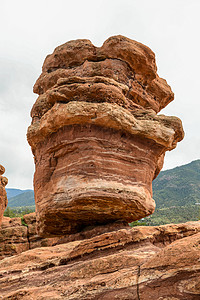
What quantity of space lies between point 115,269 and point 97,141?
491 centimetres

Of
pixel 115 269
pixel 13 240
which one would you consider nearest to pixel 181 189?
pixel 13 240

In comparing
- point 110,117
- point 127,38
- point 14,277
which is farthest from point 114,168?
point 127,38

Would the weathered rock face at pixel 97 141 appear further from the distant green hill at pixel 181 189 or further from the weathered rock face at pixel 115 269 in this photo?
the distant green hill at pixel 181 189

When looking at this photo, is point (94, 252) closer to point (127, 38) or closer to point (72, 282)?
point (72, 282)

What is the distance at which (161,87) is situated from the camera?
13.8 meters

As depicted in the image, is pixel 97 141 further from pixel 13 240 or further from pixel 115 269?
pixel 13 240

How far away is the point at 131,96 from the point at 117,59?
1.81m

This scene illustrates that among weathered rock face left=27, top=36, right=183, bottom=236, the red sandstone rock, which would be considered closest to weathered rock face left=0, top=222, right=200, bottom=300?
weathered rock face left=27, top=36, right=183, bottom=236

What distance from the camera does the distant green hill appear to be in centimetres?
10075

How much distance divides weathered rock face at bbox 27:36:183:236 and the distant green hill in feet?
285

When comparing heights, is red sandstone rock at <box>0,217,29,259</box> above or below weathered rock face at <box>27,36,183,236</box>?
below

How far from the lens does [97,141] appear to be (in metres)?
Result: 9.77

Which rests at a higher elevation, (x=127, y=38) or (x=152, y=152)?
(x=127, y=38)

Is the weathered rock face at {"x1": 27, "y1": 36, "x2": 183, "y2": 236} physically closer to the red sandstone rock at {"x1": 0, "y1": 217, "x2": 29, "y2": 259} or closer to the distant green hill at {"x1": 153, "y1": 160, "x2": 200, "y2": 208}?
the red sandstone rock at {"x1": 0, "y1": 217, "x2": 29, "y2": 259}
